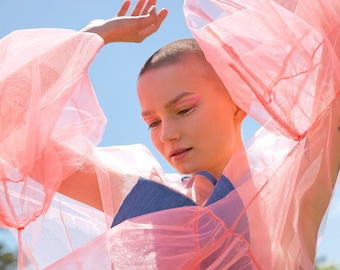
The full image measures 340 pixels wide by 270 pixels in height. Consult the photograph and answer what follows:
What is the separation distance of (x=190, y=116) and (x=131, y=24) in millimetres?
392

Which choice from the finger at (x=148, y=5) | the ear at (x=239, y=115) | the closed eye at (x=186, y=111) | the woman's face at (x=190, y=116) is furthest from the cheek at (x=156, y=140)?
the finger at (x=148, y=5)

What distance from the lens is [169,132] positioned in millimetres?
1944

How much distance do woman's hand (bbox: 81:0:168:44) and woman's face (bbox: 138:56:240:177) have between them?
18 cm

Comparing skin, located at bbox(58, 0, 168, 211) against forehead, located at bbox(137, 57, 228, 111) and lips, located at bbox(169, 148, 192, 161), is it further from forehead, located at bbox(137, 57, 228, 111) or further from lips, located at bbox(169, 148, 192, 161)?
lips, located at bbox(169, 148, 192, 161)

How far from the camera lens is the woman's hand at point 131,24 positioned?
2.12m

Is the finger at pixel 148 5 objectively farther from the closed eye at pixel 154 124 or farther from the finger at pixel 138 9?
the closed eye at pixel 154 124

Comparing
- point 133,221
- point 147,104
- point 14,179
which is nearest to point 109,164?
point 147,104

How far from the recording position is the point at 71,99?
→ 6.31 ft

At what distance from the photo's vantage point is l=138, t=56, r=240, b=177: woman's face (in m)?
1.96

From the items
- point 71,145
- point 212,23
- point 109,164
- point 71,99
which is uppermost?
point 212,23

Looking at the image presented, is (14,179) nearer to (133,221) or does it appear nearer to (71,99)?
(71,99)

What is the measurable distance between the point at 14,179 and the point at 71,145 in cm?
18

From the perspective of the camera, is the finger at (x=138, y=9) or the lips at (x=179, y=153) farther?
the finger at (x=138, y=9)

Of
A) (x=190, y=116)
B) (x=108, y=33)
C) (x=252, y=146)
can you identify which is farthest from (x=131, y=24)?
(x=252, y=146)
